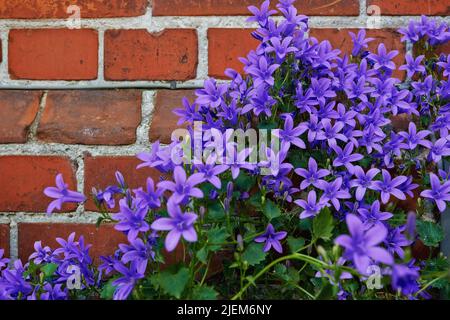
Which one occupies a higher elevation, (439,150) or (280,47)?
(280,47)

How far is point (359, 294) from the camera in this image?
2.62 ft

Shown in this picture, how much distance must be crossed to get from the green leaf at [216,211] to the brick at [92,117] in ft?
0.92

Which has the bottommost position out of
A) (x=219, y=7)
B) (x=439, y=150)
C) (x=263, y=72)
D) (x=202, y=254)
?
(x=202, y=254)

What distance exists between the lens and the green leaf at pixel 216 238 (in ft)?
2.36

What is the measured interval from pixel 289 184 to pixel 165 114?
0.29 m

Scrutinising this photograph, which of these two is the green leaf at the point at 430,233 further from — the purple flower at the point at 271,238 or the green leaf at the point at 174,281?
the green leaf at the point at 174,281

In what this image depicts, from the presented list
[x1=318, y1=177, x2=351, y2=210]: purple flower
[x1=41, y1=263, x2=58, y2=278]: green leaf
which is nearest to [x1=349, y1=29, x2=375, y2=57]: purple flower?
[x1=318, y1=177, x2=351, y2=210]: purple flower

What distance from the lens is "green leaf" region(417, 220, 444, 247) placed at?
0.92 meters

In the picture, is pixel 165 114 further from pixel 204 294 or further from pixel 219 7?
pixel 204 294

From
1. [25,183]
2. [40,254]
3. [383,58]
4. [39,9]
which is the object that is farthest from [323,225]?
[39,9]

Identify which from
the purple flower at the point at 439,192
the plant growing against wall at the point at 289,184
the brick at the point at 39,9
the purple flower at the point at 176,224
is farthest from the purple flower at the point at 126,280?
the brick at the point at 39,9

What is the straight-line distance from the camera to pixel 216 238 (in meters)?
Answer: 0.73

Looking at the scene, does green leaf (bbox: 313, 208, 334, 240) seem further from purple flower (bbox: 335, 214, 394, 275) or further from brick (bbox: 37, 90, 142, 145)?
brick (bbox: 37, 90, 142, 145)
